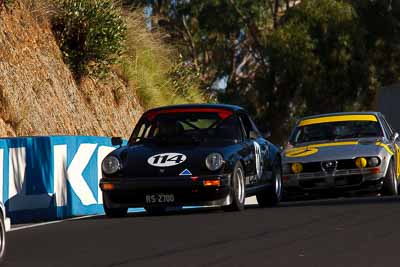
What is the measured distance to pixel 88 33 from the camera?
1043 inches

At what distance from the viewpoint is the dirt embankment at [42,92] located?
922 inches

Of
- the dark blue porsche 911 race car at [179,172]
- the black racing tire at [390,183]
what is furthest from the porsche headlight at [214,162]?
the black racing tire at [390,183]

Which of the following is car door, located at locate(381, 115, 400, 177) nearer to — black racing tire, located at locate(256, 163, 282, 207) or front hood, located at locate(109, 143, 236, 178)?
black racing tire, located at locate(256, 163, 282, 207)

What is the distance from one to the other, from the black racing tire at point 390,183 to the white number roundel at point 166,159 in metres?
3.90

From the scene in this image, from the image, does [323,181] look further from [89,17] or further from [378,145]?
[89,17]

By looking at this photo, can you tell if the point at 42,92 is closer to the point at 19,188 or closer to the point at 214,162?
the point at 19,188

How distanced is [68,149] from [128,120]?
11.7 metres

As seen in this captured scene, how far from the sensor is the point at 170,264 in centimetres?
936

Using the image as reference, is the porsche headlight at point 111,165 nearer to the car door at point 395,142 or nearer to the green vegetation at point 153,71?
the car door at point 395,142

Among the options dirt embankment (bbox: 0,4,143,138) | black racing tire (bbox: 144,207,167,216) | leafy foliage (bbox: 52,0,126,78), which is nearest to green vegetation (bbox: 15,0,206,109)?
leafy foliage (bbox: 52,0,126,78)

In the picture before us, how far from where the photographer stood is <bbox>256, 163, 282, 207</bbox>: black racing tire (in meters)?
17.3

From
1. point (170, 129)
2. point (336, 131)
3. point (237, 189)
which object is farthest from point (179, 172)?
point (336, 131)

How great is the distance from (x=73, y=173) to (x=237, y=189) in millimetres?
2974

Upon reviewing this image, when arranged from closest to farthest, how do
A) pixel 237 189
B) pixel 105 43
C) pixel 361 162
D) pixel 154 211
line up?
pixel 237 189, pixel 154 211, pixel 361 162, pixel 105 43
